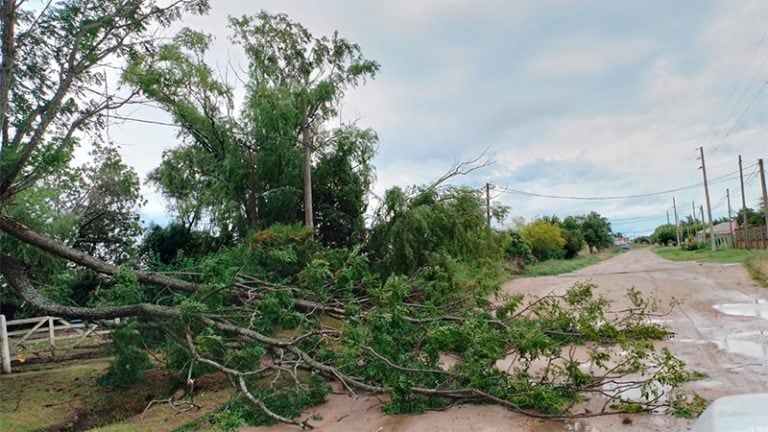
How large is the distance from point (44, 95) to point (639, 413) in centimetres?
962

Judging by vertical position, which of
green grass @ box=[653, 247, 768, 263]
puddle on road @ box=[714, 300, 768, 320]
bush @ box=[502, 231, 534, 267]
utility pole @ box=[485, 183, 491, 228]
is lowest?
puddle on road @ box=[714, 300, 768, 320]

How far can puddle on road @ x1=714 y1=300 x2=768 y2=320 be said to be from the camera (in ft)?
30.7

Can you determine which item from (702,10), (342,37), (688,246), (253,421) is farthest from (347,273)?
(688,246)

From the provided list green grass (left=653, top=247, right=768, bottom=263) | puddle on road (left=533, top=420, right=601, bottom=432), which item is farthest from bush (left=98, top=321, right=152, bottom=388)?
green grass (left=653, top=247, right=768, bottom=263)

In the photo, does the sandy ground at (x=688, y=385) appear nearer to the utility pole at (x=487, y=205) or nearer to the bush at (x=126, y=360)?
the bush at (x=126, y=360)

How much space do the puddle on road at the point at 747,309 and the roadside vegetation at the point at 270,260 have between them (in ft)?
8.18

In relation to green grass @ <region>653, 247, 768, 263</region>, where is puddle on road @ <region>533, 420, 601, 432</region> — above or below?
Answer: below

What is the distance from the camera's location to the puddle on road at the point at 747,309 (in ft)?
30.7

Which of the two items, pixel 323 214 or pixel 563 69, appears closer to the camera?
pixel 563 69

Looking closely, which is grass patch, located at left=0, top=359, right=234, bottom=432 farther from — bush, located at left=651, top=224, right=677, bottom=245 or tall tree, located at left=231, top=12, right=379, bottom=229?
bush, located at left=651, top=224, right=677, bottom=245

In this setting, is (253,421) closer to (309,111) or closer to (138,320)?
(138,320)

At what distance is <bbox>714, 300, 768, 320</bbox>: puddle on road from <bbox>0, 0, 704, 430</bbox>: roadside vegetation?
2494 mm

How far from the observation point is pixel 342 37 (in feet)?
37.7

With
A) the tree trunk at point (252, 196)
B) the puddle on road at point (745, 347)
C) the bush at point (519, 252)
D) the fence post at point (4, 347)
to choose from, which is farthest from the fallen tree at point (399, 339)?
the bush at point (519, 252)
